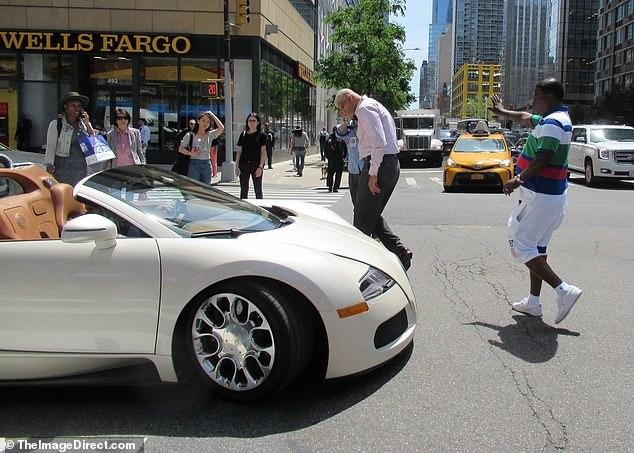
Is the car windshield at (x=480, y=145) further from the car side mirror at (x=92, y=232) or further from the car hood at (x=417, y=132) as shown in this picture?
the car side mirror at (x=92, y=232)

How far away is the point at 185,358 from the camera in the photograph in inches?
142

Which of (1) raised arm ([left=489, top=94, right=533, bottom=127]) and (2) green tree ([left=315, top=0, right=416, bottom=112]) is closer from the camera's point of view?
(1) raised arm ([left=489, top=94, right=533, bottom=127])

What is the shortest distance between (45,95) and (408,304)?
2493cm

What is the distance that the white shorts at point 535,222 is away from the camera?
16.5ft

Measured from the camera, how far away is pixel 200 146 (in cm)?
955

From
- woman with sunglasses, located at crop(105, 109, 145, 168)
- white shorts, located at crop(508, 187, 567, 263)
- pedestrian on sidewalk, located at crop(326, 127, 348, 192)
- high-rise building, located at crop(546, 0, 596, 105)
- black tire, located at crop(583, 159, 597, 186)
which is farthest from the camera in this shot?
high-rise building, located at crop(546, 0, 596, 105)

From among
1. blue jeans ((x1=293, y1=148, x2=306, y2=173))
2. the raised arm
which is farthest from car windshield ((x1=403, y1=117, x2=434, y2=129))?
the raised arm

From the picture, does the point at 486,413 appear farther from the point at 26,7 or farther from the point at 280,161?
the point at 280,161

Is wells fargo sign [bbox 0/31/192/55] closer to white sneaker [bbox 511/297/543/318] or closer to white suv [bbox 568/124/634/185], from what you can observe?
white suv [bbox 568/124/634/185]

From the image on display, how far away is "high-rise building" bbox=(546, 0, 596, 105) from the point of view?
131000 mm

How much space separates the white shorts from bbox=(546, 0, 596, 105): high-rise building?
5336 inches

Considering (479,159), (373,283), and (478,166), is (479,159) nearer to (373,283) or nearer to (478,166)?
(478,166)

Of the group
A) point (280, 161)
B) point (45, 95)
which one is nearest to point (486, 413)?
point (45, 95)

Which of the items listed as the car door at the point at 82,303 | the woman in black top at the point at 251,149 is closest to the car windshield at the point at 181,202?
the car door at the point at 82,303
